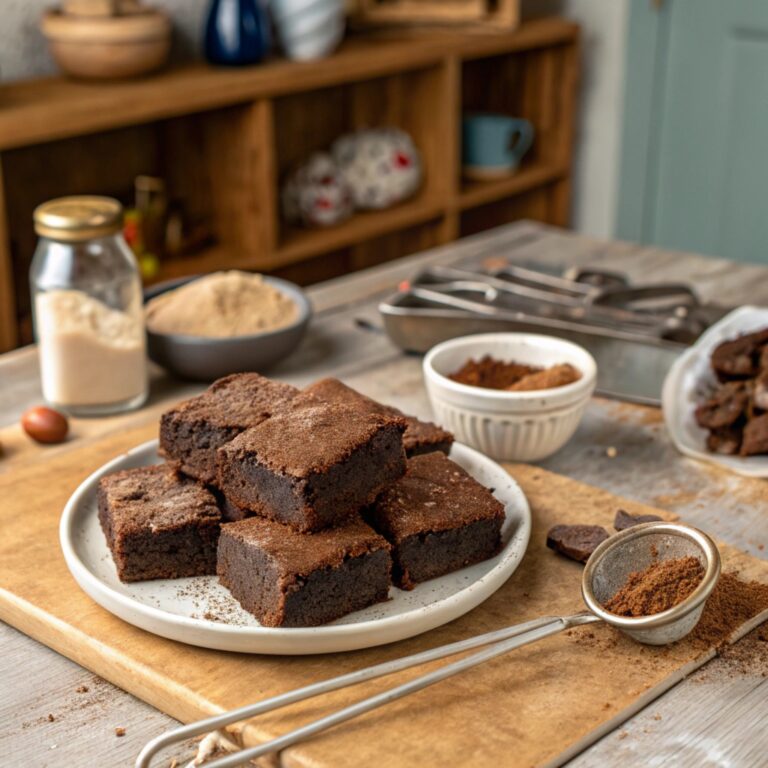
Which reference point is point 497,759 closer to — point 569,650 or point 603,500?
point 569,650

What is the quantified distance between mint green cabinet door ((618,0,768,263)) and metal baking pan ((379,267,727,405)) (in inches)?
79.9

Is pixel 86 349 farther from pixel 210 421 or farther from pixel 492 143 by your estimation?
pixel 492 143

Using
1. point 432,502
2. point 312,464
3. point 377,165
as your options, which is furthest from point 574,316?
point 377,165

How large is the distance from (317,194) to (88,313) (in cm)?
168

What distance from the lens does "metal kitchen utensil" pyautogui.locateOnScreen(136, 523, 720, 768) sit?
833 millimetres

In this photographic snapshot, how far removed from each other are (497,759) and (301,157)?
2.80 m

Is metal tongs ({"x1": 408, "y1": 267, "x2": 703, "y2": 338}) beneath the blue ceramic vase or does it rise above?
beneath

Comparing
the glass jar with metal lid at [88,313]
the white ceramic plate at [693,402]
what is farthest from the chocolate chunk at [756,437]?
the glass jar with metal lid at [88,313]

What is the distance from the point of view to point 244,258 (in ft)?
9.47

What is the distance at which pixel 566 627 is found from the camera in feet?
3.23

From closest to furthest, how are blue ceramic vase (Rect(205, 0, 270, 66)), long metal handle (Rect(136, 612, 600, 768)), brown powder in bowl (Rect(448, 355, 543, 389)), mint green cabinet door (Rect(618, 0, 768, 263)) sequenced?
long metal handle (Rect(136, 612, 600, 768)) < brown powder in bowl (Rect(448, 355, 543, 389)) < blue ceramic vase (Rect(205, 0, 270, 66)) < mint green cabinet door (Rect(618, 0, 768, 263))

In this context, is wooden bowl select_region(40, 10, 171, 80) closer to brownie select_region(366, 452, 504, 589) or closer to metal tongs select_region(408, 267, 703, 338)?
metal tongs select_region(408, 267, 703, 338)

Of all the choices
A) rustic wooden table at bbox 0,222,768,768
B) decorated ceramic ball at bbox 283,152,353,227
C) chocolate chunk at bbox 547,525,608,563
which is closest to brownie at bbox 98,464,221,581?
rustic wooden table at bbox 0,222,768,768

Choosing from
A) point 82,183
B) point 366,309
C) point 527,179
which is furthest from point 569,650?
point 527,179
